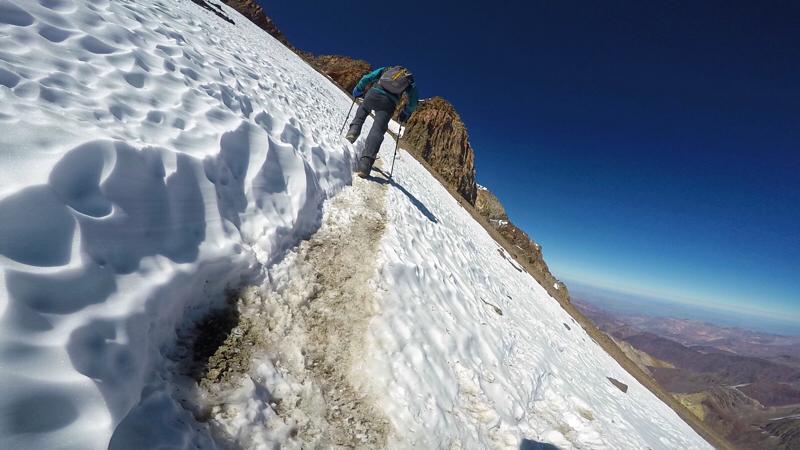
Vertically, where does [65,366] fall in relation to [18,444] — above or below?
above

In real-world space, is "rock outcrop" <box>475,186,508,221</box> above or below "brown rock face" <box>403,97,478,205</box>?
below

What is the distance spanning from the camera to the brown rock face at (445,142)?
54.3m

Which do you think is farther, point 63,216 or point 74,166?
point 74,166

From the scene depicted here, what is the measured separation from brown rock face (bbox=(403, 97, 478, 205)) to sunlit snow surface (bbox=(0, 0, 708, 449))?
46.7 metres

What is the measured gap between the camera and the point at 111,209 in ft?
9.35

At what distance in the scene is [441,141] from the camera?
5691cm

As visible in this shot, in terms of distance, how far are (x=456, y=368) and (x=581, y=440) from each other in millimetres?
3001

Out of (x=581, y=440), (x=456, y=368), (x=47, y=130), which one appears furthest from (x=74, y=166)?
(x=581, y=440)

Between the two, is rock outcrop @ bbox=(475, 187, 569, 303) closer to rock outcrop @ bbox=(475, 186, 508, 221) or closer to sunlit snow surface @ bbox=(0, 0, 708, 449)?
rock outcrop @ bbox=(475, 186, 508, 221)

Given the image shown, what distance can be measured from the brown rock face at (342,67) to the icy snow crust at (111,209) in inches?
2024

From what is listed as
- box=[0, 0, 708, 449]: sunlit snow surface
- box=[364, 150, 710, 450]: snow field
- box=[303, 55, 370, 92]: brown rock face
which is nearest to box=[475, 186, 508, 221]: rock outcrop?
box=[303, 55, 370, 92]: brown rock face

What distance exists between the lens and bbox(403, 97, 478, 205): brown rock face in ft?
178

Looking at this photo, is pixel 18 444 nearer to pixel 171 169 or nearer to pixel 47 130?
pixel 47 130

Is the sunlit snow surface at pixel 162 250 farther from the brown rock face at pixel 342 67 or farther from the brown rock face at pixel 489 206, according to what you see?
the brown rock face at pixel 342 67
